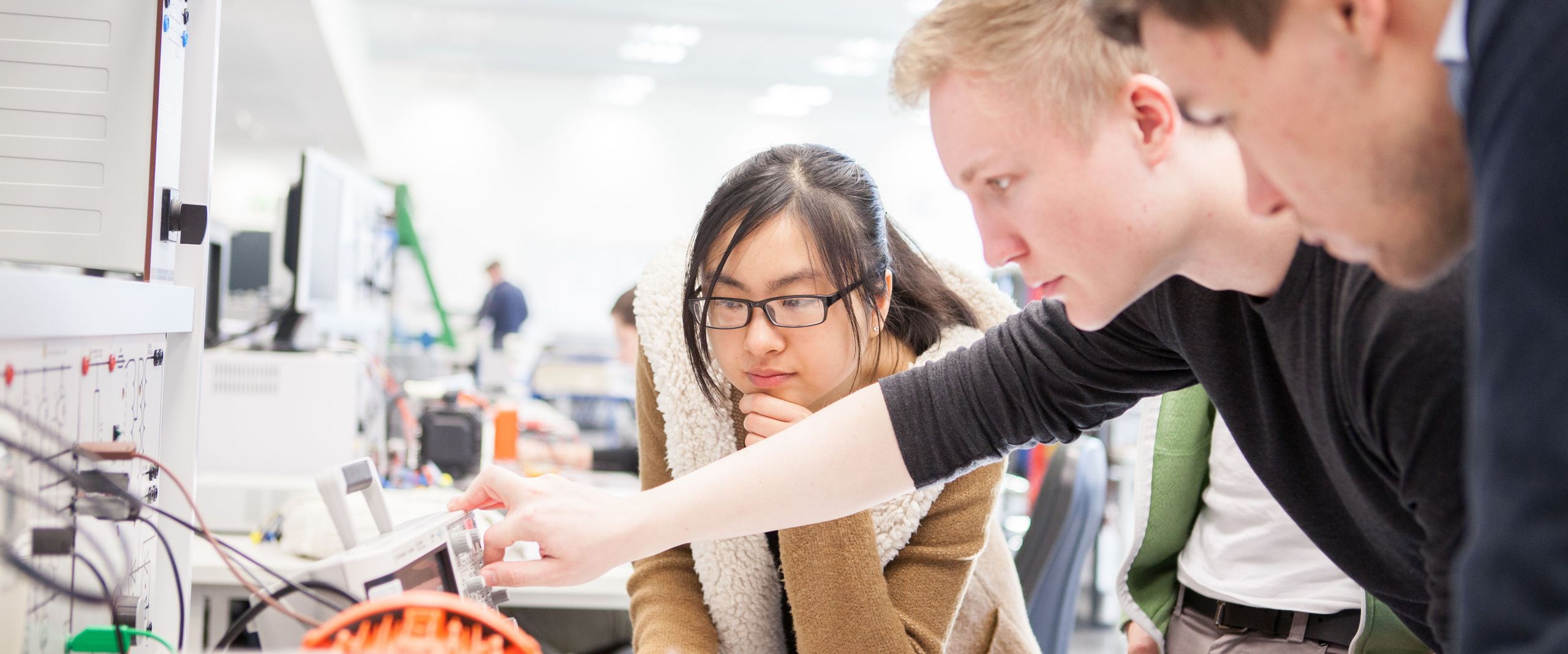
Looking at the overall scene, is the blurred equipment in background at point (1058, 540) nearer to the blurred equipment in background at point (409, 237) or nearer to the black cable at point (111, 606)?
the black cable at point (111, 606)

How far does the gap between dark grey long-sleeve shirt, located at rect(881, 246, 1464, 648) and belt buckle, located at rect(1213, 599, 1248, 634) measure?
0.50m

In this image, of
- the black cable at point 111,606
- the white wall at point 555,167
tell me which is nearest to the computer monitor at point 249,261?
the black cable at point 111,606

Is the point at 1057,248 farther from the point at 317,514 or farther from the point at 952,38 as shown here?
the point at 317,514

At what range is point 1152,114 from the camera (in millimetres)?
705

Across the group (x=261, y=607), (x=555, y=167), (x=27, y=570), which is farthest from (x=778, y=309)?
(x=555, y=167)

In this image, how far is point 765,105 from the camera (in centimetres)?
975

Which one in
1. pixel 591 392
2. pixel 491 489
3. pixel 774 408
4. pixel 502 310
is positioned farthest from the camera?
pixel 502 310

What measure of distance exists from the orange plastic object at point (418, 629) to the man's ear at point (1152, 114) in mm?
528

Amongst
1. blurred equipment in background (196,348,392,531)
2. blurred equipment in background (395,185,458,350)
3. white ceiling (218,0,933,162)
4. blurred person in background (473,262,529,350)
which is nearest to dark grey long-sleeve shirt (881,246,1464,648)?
blurred equipment in background (196,348,392,531)

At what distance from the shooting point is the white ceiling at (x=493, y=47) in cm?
568

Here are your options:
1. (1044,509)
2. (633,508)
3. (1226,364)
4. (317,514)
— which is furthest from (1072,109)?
(317,514)

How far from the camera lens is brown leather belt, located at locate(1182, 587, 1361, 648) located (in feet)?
4.01

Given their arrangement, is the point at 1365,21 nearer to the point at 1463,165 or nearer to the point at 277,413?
the point at 1463,165

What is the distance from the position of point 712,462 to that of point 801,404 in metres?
0.15
